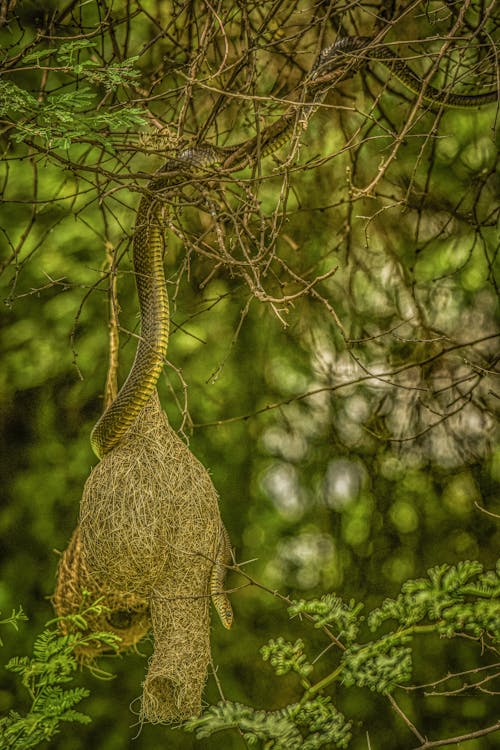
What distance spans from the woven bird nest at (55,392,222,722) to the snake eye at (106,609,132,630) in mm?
68

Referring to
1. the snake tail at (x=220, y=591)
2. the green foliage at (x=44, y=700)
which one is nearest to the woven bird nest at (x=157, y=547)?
the snake tail at (x=220, y=591)

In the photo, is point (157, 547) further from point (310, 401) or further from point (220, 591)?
point (310, 401)

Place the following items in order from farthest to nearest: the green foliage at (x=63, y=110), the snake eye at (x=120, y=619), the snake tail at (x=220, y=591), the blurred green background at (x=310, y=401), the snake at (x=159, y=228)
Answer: the blurred green background at (x=310, y=401) → the snake eye at (x=120, y=619) → the snake tail at (x=220, y=591) → the snake at (x=159, y=228) → the green foliage at (x=63, y=110)

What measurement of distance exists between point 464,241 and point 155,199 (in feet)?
6.41

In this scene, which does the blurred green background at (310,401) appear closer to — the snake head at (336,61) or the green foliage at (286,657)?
the snake head at (336,61)

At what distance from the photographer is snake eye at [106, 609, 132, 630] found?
2456 millimetres

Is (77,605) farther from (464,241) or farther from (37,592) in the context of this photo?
(464,241)

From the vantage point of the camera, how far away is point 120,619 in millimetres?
2492

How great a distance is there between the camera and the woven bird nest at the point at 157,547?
216 cm

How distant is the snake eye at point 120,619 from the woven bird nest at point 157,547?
7 centimetres

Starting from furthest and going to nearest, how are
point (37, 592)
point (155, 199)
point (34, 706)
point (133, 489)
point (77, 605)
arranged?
point (37, 592)
point (77, 605)
point (133, 489)
point (155, 199)
point (34, 706)

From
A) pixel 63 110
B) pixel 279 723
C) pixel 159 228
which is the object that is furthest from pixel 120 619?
pixel 63 110

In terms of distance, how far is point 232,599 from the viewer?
3.64 meters

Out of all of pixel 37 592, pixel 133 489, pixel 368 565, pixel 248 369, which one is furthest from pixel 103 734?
pixel 133 489
